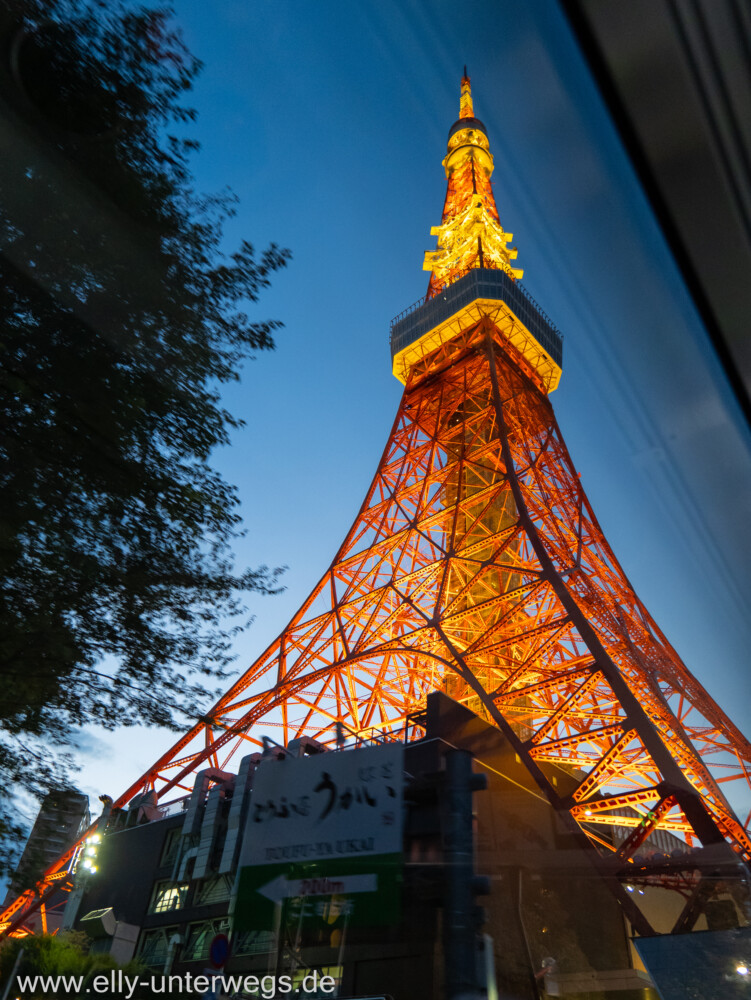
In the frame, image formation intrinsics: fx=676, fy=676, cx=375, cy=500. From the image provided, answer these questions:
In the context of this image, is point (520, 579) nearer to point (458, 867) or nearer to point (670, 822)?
point (670, 822)

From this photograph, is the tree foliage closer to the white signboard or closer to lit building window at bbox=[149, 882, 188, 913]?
the white signboard

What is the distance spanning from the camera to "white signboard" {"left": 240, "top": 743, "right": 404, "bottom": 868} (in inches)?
192

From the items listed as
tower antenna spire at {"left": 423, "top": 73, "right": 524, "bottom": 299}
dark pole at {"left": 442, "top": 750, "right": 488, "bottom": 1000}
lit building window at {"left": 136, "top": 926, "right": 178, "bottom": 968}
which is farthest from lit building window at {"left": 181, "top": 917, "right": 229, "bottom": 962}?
tower antenna spire at {"left": 423, "top": 73, "right": 524, "bottom": 299}

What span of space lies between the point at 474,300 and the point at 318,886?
1965cm

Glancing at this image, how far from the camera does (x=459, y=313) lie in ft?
72.9

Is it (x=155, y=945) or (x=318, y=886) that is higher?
(x=155, y=945)

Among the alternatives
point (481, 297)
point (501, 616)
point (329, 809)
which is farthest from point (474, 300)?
point (329, 809)

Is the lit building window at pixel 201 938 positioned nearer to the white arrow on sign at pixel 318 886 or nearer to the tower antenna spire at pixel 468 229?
the white arrow on sign at pixel 318 886

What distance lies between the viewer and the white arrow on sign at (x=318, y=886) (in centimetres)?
480

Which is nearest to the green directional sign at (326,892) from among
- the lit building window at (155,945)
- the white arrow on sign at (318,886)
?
the white arrow on sign at (318,886)

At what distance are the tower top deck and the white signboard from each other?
16740 mm

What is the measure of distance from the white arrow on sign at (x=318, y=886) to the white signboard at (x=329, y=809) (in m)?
0.15

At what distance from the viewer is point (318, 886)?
4863 millimetres

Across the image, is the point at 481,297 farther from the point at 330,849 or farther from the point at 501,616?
the point at 330,849
